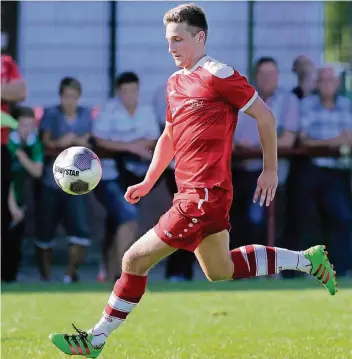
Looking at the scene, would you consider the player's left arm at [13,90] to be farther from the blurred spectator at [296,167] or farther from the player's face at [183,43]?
the player's face at [183,43]

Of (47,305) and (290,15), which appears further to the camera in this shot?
(290,15)

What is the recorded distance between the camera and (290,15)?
54.2 feet

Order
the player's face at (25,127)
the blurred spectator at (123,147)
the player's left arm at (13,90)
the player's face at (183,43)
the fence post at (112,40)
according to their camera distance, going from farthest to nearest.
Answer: the fence post at (112,40), the player's face at (25,127), the blurred spectator at (123,147), the player's left arm at (13,90), the player's face at (183,43)

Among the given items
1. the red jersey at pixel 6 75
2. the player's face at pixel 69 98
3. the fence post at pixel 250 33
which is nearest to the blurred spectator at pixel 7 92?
the red jersey at pixel 6 75

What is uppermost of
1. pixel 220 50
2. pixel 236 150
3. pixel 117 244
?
pixel 220 50

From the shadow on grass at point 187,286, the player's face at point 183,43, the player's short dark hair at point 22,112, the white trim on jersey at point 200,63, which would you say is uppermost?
the player's face at point 183,43

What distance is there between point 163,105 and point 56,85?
116 inches

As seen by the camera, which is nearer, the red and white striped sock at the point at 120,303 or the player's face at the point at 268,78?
the red and white striped sock at the point at 120,303

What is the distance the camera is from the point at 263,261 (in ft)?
24.4

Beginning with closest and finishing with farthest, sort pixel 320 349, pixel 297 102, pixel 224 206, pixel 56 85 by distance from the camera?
pixel 224 206
pixel 320 349
pixel 297 102
pixel 56 85

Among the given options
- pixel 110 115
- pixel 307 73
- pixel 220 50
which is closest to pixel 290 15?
pixel 220 50

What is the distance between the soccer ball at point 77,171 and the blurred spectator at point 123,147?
5.88 metres

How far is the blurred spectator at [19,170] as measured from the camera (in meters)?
13.7

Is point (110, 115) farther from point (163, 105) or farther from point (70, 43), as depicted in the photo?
point (70, 43)
